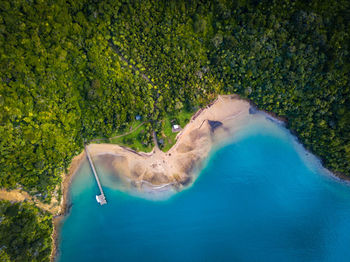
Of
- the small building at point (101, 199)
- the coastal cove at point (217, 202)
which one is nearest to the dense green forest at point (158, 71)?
the coastal cove at point (217, 202)

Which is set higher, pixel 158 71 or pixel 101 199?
pixel 158 71

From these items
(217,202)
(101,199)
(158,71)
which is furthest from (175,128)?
(101,199)

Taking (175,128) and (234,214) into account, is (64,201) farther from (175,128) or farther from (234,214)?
(234,214)

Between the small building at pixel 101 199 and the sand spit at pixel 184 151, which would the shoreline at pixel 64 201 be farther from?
the small building at pixel 101 199

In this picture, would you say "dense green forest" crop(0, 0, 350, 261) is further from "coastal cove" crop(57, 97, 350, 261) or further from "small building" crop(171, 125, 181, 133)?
"coastal cove" crop(57, 97, 350, 261)

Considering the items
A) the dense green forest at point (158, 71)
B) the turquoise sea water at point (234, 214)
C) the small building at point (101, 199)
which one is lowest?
the turquoise sea water at point (234, 214)

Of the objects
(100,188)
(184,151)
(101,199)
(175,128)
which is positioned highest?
(175,128)

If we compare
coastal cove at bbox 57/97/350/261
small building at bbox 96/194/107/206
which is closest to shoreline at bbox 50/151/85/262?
coastal cove at bbox 57/97/350/261
